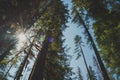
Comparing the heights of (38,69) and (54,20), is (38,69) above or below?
below

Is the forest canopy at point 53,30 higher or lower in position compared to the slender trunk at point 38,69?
higher

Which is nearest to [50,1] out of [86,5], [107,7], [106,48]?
[86,5]

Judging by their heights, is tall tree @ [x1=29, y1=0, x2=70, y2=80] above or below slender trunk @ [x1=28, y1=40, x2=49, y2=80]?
above

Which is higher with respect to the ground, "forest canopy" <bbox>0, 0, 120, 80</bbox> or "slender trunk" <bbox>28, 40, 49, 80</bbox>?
"forest canopy" <bbox>0, 0, 120, 80</bbox>

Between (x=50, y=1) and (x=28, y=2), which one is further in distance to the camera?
(x=50, y=1)

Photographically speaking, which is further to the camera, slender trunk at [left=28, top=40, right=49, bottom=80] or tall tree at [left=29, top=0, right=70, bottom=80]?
tall tree at [left=29, top=0, right=70, bottom=80]

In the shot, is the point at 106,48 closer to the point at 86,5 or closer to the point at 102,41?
the point at 102,41

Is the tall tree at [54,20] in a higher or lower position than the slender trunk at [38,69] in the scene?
higher

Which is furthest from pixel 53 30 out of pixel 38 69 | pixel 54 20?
pixel 38 69

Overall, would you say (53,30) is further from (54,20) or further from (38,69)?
(38,69)

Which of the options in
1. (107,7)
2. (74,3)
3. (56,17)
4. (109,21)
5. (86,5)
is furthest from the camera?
(74,3)

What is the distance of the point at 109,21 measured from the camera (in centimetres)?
1792

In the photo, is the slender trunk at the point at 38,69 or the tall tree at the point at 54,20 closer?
the slender trunk at the point at 38,69

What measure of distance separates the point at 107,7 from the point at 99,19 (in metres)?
1.93
